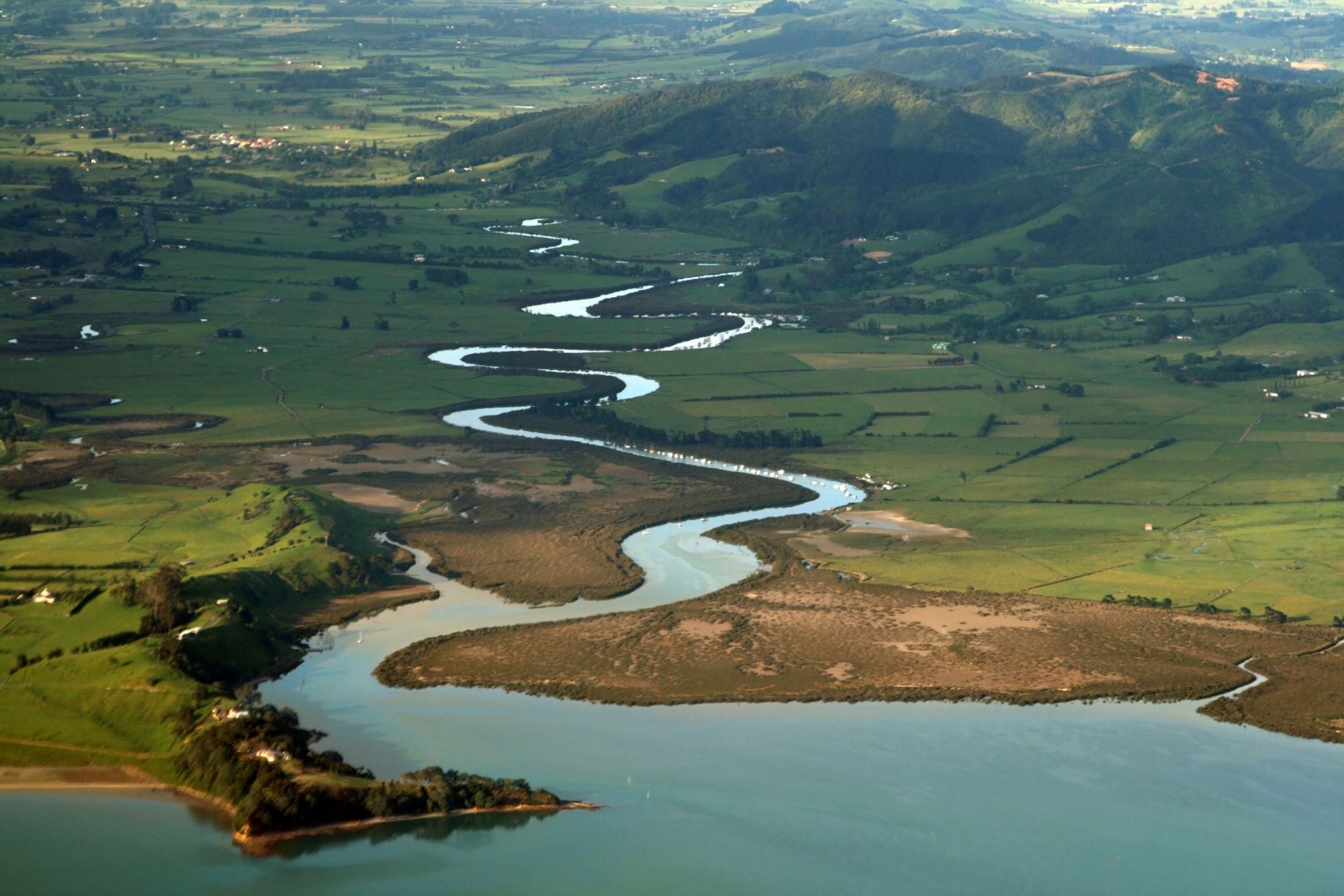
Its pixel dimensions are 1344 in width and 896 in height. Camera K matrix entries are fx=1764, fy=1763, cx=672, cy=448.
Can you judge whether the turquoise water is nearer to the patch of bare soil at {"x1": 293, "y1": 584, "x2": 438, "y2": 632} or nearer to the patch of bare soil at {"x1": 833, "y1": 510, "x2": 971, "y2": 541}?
the patch of bare soil at {"x1": 293, "y1": 584, "x2": 438, "y2": 632}

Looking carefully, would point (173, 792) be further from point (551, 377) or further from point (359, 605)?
point (551, 377)

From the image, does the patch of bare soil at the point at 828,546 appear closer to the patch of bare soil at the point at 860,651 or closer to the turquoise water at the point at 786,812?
the patch of bare soil at the point at 860,651

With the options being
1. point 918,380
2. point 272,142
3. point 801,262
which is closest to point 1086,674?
point 918,380

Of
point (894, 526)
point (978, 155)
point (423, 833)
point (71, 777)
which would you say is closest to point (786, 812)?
point (423, 833)

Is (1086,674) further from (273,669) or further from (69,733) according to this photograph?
(69,733)

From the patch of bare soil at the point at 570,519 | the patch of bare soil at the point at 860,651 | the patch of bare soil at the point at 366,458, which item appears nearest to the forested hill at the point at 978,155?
the patch of bare soil at the point at 570,519

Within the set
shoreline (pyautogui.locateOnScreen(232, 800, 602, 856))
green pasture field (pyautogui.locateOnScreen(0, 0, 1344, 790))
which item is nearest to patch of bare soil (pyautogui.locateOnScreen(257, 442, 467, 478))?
green pasture field (pyautogui.locateOnScreen(0, 0, 1344, 790))
